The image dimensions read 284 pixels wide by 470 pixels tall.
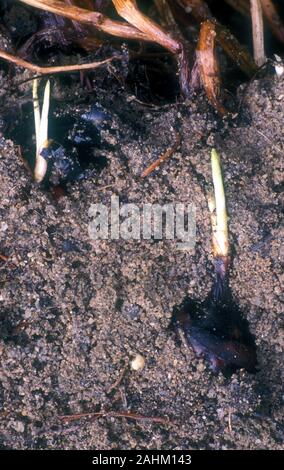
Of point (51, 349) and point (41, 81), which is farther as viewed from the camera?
point (41, 81)

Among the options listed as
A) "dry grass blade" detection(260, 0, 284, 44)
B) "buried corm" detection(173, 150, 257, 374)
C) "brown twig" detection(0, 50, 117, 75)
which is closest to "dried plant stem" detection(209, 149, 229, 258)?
"buried corm" detection(173, 150, 257, 374)

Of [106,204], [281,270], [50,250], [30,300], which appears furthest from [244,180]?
[30,300]

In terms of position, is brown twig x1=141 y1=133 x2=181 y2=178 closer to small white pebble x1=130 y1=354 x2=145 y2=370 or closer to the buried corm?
the buried corm

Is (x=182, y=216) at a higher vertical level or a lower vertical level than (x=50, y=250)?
higher

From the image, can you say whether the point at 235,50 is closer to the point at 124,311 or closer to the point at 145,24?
Result: the point at 145,24

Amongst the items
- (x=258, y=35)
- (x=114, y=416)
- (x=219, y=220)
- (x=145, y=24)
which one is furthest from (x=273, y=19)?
(x=114, y=416)
